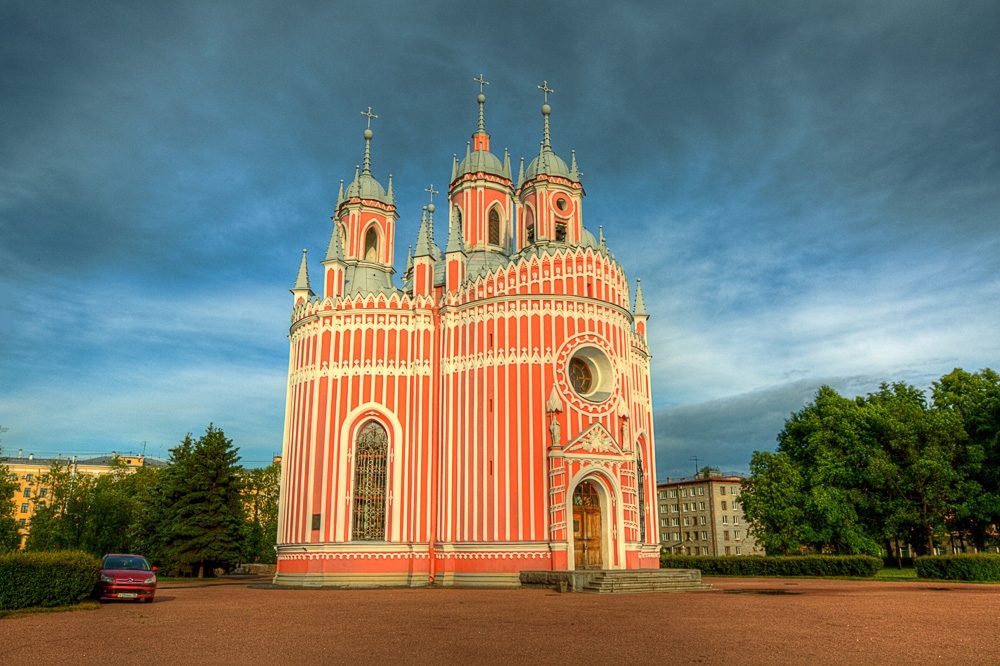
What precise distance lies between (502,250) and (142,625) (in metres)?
27.8

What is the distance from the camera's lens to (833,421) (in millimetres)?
43844

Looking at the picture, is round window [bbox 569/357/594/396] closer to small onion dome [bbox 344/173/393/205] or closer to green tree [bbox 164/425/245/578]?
small onion dome [bbox 344/173/393/205]

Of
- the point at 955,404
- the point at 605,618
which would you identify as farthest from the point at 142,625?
the point at 955,404

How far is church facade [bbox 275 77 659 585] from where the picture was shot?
3020cm

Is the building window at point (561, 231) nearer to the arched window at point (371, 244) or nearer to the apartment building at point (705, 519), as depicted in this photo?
the arched window at point (371, 244)

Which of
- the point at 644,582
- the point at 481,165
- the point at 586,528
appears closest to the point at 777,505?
the point at 586,528

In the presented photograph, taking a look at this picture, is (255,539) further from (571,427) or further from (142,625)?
(142,625)

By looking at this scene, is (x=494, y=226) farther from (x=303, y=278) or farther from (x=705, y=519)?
(x=705, y=519)

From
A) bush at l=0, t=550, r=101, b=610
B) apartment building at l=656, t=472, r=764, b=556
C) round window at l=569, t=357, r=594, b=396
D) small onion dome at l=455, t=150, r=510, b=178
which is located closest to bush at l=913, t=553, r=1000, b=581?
round window at l=569, t=357, r=594, b=396

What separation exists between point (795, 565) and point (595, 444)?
15.8 metres

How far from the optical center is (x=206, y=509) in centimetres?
4028

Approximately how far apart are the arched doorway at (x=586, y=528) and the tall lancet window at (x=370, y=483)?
868cm

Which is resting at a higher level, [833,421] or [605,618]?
[833,421]

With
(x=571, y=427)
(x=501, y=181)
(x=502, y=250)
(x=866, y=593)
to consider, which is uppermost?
(x=501, y=181)
